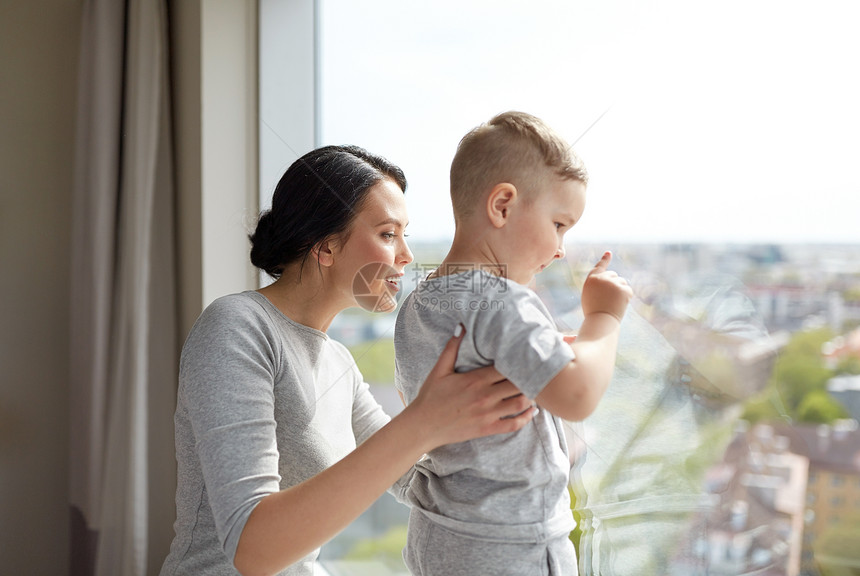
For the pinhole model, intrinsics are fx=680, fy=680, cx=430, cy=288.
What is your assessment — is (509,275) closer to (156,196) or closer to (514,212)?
(514,212)

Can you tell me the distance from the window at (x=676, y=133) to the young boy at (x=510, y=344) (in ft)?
0.45

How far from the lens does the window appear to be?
745 mm

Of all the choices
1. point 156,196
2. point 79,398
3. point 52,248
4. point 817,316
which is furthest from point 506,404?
point 52,248

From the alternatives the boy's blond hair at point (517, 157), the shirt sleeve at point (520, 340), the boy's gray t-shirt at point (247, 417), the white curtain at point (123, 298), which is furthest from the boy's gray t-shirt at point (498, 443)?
the white curtain at point (123, 298)

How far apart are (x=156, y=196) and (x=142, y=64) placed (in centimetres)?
36

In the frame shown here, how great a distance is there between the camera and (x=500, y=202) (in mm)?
854

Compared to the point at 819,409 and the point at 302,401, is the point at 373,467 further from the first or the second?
the point at 819,409

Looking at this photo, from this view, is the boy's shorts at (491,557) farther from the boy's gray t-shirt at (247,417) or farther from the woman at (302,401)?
the boy's gray t-shirt at (247,417)

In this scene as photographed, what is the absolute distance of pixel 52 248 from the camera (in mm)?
2283

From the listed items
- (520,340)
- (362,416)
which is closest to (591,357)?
(520,340)

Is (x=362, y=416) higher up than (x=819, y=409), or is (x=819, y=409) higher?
(x=819, y=409)

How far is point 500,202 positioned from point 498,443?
0.30 m

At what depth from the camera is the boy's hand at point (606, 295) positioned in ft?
2.67

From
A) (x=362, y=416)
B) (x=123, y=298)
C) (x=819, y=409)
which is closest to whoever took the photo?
(x=819, y=409)
